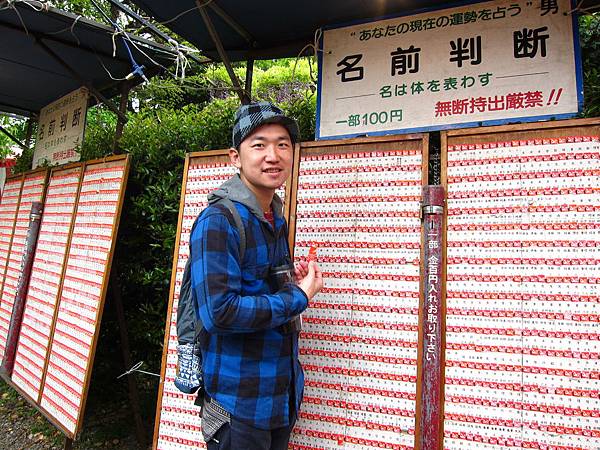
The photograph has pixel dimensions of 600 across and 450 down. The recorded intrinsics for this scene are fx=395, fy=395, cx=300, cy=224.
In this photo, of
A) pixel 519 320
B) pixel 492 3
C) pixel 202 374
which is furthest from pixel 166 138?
pixel 519 320

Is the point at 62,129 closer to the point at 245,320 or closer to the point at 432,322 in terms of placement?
the point at 245,320

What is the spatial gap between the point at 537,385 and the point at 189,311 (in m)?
1.74

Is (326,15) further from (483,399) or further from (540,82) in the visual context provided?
(483,399)

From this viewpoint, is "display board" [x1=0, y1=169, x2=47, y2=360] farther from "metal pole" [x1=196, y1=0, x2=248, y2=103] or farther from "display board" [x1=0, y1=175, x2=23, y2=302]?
"metal pole" [x1=196, y1=0, x2=248, y2=103]

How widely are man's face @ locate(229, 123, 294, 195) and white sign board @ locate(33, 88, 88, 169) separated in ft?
13.8

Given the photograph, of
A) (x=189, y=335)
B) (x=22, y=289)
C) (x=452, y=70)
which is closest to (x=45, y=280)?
(x=22, y=289)

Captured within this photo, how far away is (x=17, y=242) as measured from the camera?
4.94 meters

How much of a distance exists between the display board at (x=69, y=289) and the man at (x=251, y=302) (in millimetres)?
1935

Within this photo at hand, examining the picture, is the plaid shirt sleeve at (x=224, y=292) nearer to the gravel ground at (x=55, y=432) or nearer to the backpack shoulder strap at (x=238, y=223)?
the backpack shoulder strap at (x=238, y=223)

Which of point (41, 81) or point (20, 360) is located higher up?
point (41, 81)

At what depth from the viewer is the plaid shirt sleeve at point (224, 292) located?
5.08 ft

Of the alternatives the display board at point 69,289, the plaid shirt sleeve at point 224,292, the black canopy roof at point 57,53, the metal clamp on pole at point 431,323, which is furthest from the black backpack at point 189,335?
the black canopy roof at point 57,53

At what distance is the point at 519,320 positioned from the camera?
6.58 ft

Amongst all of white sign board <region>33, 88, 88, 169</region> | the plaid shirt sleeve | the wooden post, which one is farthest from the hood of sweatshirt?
white sign board <region>33, 88, 88, 169</region>
